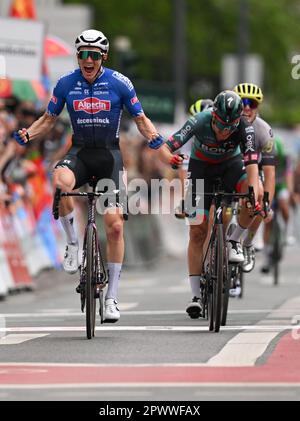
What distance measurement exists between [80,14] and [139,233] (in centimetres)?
512

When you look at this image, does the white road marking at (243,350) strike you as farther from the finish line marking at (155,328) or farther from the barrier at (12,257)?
the barrier at (12,257)

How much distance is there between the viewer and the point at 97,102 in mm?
12312

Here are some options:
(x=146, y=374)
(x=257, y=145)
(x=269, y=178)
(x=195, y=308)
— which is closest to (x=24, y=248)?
(x=269, y=178)

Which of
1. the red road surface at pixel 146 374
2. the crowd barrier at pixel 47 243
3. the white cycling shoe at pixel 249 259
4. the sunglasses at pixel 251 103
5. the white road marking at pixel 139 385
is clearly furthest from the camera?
the crowd barrier at pixel 47 243

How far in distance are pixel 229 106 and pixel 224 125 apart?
0.29 m

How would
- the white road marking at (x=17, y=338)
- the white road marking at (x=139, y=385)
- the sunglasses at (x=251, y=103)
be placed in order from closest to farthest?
the white road marking at (x=139, y=385) → the white road marking at (x=17, y=338) → the sunglasses at (x=251, y=103)

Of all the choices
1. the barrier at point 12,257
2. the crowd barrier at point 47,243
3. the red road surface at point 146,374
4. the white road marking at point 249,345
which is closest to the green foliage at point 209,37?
the crowd barrier at point 47,243

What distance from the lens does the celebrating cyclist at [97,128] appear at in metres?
12.3

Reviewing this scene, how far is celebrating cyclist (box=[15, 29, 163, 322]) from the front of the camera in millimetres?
12273

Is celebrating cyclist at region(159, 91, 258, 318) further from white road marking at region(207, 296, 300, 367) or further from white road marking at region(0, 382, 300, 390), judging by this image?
white road marking at region(0, 382, 300, 390)

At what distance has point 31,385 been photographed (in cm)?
912

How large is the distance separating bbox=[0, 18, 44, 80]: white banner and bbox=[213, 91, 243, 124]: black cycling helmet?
862 cm

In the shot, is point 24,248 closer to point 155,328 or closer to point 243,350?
point 155,328

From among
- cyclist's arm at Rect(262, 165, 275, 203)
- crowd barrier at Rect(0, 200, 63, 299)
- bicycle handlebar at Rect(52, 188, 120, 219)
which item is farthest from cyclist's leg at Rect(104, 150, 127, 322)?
crowd barrier at Rect(0, 200, 63, 299)
